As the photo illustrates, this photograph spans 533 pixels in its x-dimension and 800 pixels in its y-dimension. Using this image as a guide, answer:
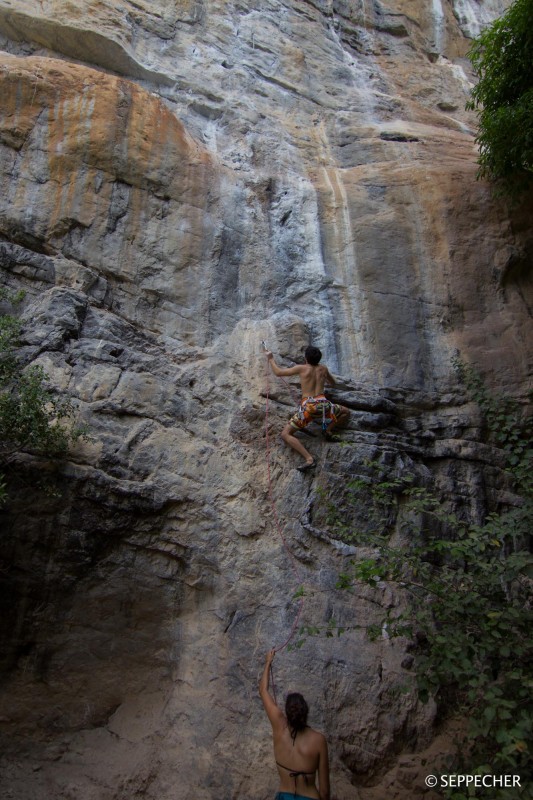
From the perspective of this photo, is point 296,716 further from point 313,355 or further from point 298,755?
point 313,355

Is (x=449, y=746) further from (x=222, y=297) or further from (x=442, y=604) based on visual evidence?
(x=222, y=297)

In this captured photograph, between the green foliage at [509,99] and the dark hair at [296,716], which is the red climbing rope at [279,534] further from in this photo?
the green foliage at [509,99]

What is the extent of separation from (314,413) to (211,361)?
145 centimetres

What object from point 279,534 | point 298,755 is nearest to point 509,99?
point 279,534

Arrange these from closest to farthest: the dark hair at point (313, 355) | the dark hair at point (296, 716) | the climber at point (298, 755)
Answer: the climber at point (298, 755), the dark hair at point (296, 716), the dark hair at point (313, 355)

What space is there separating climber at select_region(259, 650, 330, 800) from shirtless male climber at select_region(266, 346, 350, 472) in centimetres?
261

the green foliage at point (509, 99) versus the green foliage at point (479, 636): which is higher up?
the green foliage at point (509, 99)

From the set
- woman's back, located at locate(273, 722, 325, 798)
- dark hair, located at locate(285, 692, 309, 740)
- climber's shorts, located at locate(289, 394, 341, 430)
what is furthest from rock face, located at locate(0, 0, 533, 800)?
woman's back, located at locate(273, 722, 325, 798)

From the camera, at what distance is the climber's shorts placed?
663cm

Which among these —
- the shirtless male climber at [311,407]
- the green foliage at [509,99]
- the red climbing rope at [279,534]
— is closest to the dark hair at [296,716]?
the red climbing rope at [279,534]

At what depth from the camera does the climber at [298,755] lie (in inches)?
168

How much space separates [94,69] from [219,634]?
7.97 m

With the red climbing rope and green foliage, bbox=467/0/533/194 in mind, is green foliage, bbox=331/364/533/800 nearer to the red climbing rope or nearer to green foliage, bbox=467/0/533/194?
the red climbing rope

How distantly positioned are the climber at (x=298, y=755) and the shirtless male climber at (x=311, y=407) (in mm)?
2605
